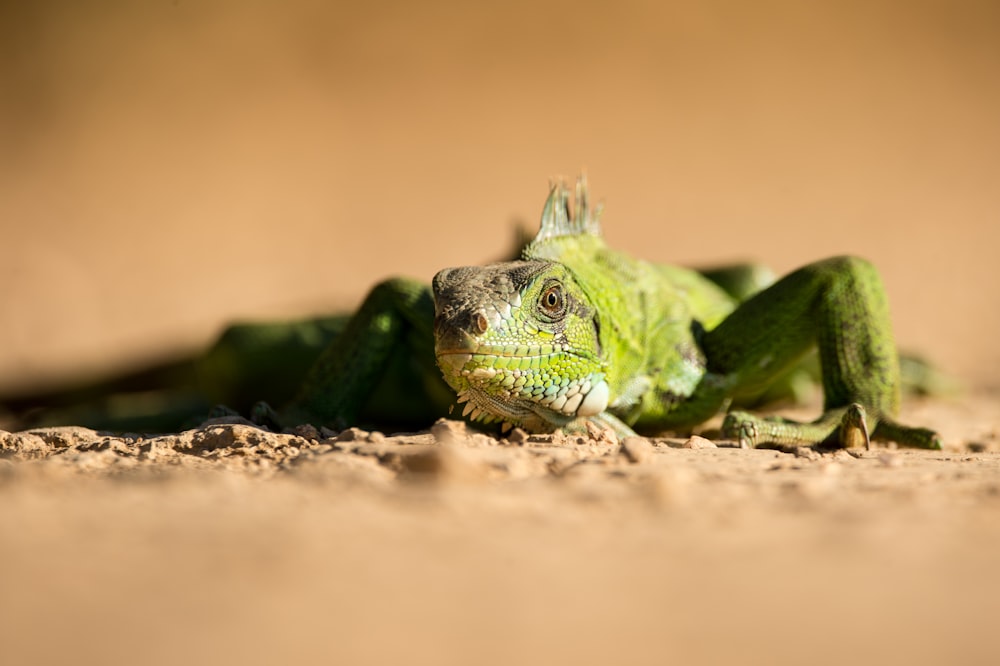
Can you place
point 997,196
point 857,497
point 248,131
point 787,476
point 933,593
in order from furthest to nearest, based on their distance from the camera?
1. point 248,131
2. point 997,196
3. point 787,476
4. point 857,497
5. point 933,593

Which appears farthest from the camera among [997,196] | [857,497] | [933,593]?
[997,196]

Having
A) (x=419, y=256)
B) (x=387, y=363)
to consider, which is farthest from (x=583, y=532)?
(x=419, y=256)

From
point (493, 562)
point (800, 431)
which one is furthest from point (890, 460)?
point (493, 562)

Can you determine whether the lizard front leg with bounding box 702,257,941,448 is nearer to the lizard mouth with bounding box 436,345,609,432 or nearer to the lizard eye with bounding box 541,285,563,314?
the lizard mouth with bounding box 436,345,609,432

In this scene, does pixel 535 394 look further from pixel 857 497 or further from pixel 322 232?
pixel 322 232

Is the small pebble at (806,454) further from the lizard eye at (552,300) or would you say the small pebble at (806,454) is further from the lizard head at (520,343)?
the lizard eye at (552,300)

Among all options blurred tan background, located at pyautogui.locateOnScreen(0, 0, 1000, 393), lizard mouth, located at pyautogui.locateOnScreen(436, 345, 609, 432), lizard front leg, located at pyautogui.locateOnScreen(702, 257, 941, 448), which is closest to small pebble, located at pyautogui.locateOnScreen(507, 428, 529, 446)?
lizard mouth, located at pyautogui.locateOnScreen(436, 345, 609, 432)

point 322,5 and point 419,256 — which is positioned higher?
point 322,5
